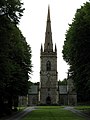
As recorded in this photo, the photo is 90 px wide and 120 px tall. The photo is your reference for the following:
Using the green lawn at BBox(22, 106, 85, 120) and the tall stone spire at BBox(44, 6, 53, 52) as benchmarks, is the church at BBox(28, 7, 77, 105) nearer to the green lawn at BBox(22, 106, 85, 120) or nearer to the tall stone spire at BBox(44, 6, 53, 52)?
the tall stone spire at BBox(44, 6, 53, 52)

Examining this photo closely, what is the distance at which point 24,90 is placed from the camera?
5366cm

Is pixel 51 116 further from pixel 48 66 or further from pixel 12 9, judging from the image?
pixel 48 66

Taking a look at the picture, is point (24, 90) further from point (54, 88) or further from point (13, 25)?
point (54, 88)

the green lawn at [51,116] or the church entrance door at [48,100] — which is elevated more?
the church entrance door at [48,100]

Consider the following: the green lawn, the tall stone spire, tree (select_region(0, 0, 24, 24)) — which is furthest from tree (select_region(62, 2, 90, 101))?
the tall stone spire

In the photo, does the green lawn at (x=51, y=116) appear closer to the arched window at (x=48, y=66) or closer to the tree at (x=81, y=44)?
the tree at (x=81, y=44)

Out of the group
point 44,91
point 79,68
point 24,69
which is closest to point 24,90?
point 24,69

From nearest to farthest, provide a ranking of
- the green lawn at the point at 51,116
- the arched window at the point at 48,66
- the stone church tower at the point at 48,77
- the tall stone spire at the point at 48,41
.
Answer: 1. the green lawn at the point at 51,116
2. the stone church tower at the point at 48,77
3. the arched window at the point at 48,66
4. the tall stone spire at the point at 48,41

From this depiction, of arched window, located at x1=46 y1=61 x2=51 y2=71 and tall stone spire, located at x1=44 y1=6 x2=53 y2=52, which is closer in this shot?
arched window, located at x1=46 y1=61 x2=51 y2=71

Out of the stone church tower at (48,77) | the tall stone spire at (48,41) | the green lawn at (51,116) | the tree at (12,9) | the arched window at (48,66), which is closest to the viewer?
the tree at (12,9)

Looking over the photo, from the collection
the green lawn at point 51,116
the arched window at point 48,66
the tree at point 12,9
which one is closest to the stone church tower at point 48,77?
the arched window at point 48,66

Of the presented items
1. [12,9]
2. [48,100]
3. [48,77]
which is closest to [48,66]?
[48,77]

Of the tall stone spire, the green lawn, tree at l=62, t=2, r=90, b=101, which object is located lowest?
the green lawn

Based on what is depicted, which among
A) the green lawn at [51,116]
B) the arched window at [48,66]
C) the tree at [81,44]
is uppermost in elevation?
the arched window at [48,66]
